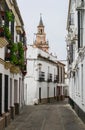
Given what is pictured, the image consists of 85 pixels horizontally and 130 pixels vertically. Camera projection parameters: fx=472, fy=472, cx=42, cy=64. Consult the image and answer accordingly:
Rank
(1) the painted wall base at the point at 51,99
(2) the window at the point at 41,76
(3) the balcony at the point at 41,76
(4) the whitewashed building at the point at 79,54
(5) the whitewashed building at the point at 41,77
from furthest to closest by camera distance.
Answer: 1. (1) the painted wall base at the point at 51,99
2. (2) the window at the point at 41,76
3. (3) the balcony at the point at 41,76
4. (5) the whitewashed building at the point at 41,77
5. (4) the whitewashed building at the point at 79,54

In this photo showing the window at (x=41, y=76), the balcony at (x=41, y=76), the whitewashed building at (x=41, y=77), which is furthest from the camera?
the window at (x=41, y=76)

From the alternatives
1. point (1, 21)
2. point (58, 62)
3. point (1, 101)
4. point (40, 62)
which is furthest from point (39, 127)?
point (58, 62)

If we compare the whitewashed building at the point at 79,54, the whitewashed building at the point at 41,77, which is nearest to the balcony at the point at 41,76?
the whitewashed building at the point at 41,77

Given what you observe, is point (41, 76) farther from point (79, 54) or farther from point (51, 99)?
point (79, 54)

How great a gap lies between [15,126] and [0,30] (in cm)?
630

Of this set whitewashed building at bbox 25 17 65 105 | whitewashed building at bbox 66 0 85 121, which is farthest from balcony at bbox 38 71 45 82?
whitewashed building at bbox 66 0 85 121

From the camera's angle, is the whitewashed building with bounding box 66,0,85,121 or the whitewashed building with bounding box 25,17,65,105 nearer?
the whitewashed building with bounding box 66,0,85,121

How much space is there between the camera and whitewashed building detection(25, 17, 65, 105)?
52.8m

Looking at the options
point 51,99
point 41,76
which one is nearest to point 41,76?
point 41,76

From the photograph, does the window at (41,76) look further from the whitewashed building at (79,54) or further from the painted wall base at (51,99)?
the whitewashed building at (79,54)

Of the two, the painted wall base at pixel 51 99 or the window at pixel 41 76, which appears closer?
the window at pixel 41 76

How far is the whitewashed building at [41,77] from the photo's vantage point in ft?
173

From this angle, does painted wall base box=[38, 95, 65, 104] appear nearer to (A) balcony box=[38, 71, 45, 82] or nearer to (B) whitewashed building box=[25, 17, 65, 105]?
(B) whitewashed building box=[25, 17, 65, 105]

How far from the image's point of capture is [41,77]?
56.5 metres
